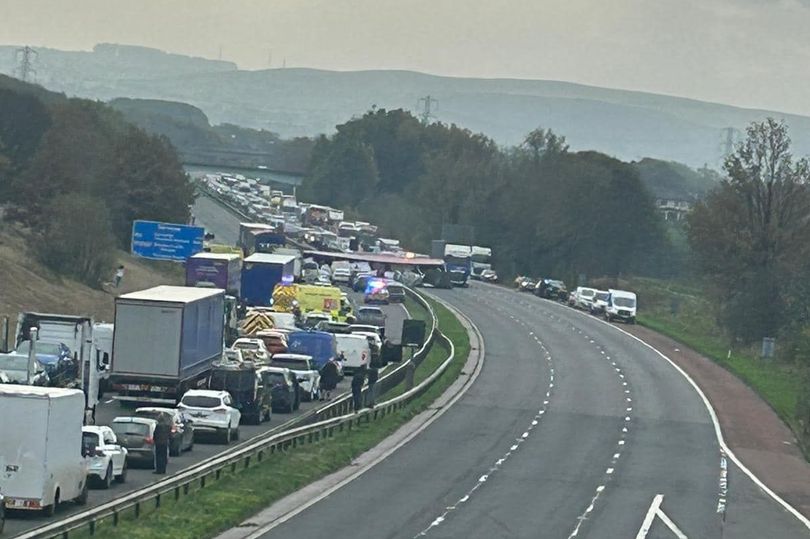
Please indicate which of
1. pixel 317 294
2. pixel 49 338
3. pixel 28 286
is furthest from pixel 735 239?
pixel 49 338

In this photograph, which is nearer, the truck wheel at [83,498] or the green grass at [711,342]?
the truck wheel at [83,498]

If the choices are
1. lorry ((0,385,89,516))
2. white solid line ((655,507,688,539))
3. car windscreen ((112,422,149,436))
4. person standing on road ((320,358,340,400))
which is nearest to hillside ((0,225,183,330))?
person standing on road ((320,358,340,400))

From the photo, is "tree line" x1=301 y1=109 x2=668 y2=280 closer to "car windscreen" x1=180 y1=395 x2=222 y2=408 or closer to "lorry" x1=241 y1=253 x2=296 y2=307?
"lorry" x1=241 y1=253 x2=296 y2=307

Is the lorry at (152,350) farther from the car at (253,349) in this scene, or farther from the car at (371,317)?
the car at (371,317)

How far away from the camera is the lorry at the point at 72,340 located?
4597 cm

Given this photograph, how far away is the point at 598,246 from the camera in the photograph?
157 m

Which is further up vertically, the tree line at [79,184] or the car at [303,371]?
the tree line at [79,184]

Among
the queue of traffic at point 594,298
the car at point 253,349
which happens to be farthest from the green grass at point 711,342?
the car at point 253,349

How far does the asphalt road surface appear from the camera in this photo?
1325 inches

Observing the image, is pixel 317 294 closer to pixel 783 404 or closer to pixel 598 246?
pixel 783 404

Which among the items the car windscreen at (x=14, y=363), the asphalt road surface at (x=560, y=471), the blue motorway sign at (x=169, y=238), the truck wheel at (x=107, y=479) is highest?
the blue motorway sign at (x=169, y=238)

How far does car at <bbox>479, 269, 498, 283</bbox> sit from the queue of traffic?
12952 mm

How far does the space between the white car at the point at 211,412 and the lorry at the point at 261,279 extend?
152 feet

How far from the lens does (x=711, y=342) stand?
313 ft
